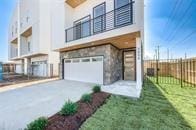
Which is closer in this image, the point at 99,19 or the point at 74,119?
the point at 74,119

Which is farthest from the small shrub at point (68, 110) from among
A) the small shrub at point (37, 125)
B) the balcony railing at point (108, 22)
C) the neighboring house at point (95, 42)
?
the balcony railing at point (108, 22)

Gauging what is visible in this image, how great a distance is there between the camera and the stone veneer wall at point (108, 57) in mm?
9765

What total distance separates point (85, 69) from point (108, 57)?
2.72 meters

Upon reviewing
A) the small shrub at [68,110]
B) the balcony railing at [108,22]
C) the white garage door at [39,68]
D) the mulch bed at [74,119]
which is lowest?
the mulch bed at [74,119]

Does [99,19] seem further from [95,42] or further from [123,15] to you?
[123,15]

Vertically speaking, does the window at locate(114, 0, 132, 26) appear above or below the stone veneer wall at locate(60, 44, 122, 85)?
above

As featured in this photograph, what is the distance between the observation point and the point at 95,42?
383 inches

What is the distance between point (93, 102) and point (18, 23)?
2390 centimetres

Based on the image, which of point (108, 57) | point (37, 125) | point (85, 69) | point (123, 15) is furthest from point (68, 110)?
point (85, 69)

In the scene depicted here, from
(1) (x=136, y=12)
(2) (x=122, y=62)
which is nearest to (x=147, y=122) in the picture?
(1) (x=136, y=12)

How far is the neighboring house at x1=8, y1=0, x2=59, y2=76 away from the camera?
17609 millimetres

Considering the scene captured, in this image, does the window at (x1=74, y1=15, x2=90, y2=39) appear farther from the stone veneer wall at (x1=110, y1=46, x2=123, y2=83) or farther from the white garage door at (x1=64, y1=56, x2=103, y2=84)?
the stone veneer wall at (x1=110, y1=46, x2=123, y2=83)

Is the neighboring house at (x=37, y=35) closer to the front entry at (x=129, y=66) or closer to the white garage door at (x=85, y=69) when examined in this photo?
the white garage door at (x=85, y=69)

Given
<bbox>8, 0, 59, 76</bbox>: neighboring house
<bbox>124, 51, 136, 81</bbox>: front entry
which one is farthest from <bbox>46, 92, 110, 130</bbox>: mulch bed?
<bbox>8, 0, 59, 76</bbox>: neighboring house
